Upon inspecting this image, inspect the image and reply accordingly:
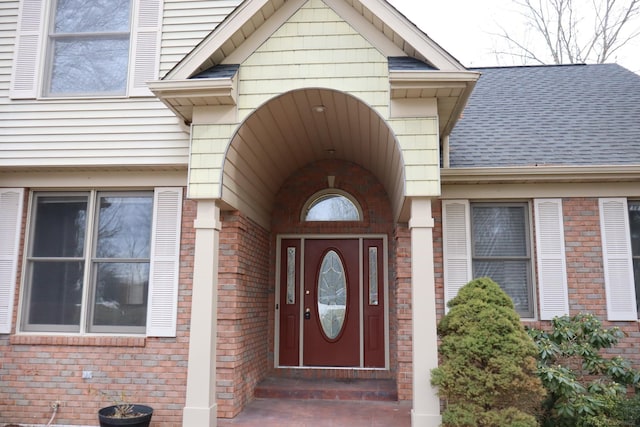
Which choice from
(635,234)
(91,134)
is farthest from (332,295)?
(635,234)

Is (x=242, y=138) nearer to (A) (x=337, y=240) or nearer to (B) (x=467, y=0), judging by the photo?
(A) (x=337, y=240)

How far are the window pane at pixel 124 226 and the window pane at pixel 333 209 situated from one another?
8.09ft

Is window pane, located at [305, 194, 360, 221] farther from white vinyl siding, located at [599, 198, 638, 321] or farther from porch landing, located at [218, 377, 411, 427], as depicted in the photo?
white vinyl siding, located at [599, 198, 638, 321]

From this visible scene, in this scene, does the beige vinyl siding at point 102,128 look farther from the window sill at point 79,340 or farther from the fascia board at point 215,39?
the window sill at point 79,340

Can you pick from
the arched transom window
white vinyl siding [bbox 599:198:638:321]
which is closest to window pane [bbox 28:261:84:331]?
the arched transom window

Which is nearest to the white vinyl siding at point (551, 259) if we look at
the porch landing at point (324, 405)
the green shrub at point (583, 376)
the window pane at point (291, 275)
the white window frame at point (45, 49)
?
the green shrub at point (583, 376)

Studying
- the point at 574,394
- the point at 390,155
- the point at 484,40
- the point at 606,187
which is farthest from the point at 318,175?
the point at 484,40

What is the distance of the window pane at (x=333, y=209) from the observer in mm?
7637

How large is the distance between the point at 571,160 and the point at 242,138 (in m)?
4.16

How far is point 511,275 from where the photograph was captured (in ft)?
20.5

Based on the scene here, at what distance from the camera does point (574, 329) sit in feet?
18.1

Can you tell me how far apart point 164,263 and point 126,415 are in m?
1.71

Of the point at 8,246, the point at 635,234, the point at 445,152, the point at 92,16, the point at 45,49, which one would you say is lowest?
the point at 8,246

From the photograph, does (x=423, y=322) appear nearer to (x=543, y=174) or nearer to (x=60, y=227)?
(x=543, y=174)
